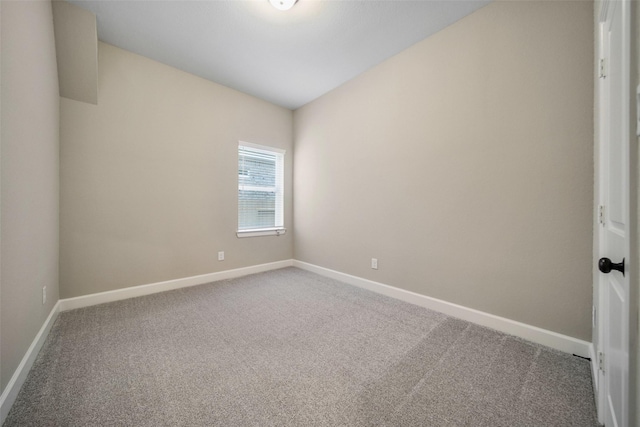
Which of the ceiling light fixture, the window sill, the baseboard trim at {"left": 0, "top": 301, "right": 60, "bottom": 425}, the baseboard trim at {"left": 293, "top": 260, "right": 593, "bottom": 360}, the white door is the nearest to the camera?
the white door

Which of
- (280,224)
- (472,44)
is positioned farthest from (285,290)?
(472,44)

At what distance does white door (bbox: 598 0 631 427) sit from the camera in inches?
30.7

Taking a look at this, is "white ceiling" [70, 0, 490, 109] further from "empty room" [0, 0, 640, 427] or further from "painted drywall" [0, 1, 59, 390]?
"painted drywall" [0, 1, 59, 390]

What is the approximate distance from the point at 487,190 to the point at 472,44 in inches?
50.8

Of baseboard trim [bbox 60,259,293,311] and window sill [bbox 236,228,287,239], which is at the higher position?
window sill [bbox 236,228,287,239]

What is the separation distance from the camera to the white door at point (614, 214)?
78cm

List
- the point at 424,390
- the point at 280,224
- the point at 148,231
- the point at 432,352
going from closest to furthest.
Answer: the point at 424,390 < the point at 432,352 < the point at 148,231 < the point at 280,224

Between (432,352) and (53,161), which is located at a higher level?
(53,161)

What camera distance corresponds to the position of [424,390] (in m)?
1.36

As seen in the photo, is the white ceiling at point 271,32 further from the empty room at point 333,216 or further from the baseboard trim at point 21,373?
the baseboard trim at point 21,373

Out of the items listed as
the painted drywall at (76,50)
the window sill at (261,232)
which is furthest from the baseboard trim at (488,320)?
the painted drywall at (76,50)

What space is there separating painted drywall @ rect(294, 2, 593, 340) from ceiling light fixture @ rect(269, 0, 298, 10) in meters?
1.26

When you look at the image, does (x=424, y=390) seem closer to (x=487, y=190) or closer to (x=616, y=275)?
(x=616, y=275)

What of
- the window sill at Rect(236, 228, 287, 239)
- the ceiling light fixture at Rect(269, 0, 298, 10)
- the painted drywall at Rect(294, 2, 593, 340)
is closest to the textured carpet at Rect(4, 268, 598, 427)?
the painted drywall at Rect(294, 2, 593, 340)
